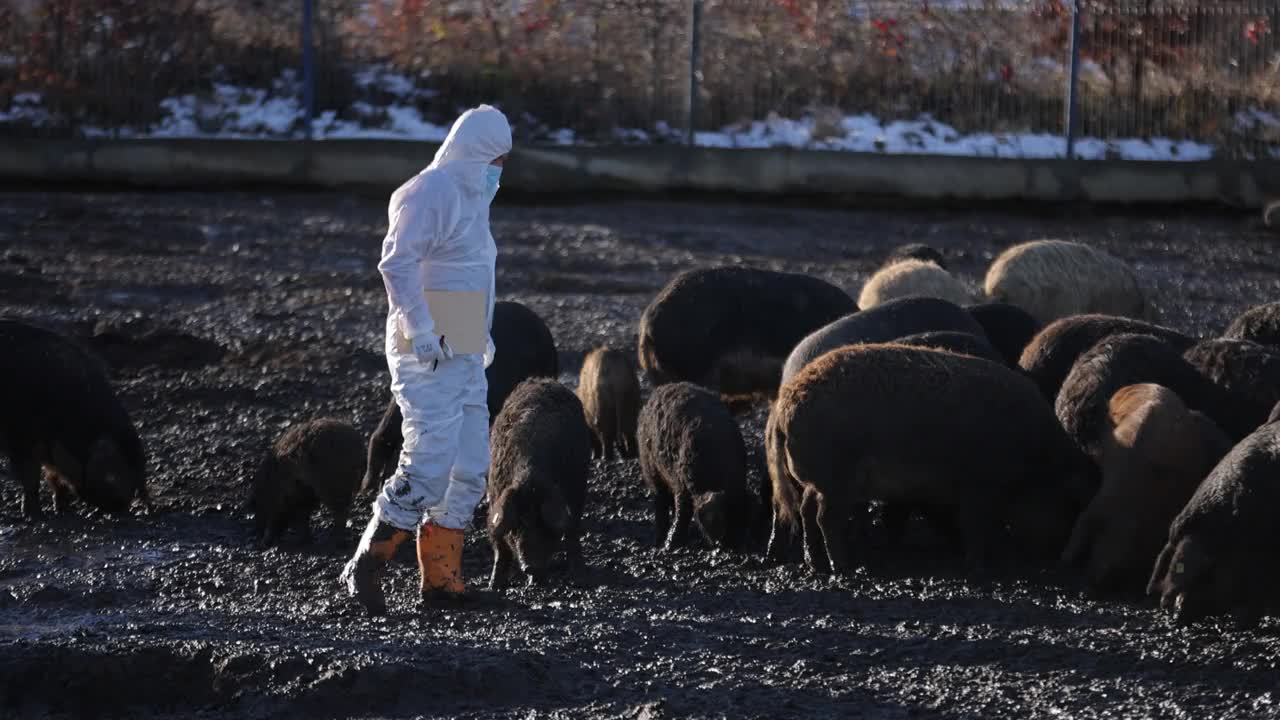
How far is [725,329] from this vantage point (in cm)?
1064

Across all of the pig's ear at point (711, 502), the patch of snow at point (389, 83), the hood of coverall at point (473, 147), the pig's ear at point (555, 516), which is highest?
the hood of coverall at point (473, 147)

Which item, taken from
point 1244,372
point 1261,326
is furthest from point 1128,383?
point 1261,326

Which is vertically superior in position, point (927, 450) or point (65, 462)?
point (927, 450)

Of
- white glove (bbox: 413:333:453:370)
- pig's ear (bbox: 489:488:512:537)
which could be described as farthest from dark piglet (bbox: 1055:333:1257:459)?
white glove (bbox: 413:333:453:370)

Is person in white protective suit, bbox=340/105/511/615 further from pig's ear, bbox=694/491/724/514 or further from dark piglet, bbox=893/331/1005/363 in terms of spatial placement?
dark piglet, bbox=893/331/1005/363

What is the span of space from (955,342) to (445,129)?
40.6 ft

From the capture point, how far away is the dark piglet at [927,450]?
7.31m

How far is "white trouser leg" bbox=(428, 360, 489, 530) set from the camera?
22.5 feet

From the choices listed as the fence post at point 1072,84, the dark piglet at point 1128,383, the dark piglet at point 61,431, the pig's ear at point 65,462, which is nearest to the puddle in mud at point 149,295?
the dark piglet at point 61,431

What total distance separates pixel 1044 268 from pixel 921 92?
8.19 m

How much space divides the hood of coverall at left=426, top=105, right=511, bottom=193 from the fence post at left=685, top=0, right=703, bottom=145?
12992mm

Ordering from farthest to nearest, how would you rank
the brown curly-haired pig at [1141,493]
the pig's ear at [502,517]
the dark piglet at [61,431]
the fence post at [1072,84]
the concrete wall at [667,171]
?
the fence post at [1072,84]
the concrete wall at [667,171]
the dark piglet at [61,431]
the pig's ear at [502,517]
the brown curly-haired pig at [1141,493]

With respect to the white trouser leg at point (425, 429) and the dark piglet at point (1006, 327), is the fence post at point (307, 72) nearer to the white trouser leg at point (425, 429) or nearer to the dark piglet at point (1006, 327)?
the dark piglet at point (1006, 327)

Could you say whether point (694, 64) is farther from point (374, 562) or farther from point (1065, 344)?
point (374, 562)
